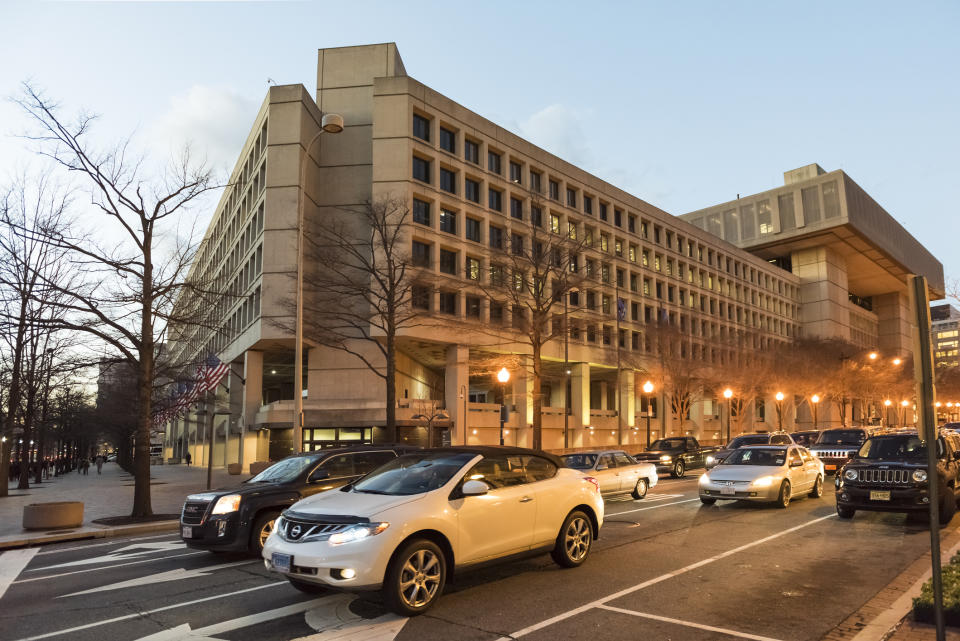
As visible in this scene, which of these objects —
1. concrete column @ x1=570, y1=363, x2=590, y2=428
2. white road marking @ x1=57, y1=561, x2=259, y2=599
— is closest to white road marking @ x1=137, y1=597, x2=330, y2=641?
white road marking @ x1=57, y1=561, x2=259, y2=599

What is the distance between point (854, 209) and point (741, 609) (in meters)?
91.4

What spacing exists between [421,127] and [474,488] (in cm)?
3870

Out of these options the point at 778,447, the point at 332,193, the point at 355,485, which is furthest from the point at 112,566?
the point at 332,193

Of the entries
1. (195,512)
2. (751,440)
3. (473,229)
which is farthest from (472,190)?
(195,512)

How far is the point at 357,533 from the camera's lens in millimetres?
6398

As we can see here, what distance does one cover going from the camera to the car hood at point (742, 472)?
15213mm

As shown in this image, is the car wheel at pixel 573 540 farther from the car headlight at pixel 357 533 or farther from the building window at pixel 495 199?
the building window at pixel 495 199

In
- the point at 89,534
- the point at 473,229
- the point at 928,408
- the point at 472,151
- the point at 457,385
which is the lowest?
the point at 89,534

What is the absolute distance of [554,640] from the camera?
5.84 m

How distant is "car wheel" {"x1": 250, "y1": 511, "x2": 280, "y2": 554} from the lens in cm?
1000

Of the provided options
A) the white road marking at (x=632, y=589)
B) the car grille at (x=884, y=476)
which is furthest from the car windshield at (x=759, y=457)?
the white road marking at (x=632, y=589)

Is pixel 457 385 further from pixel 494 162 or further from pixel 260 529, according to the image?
pixel 260 529

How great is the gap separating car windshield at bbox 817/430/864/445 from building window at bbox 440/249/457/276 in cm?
2384

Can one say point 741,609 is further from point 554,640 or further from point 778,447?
point 778,447
